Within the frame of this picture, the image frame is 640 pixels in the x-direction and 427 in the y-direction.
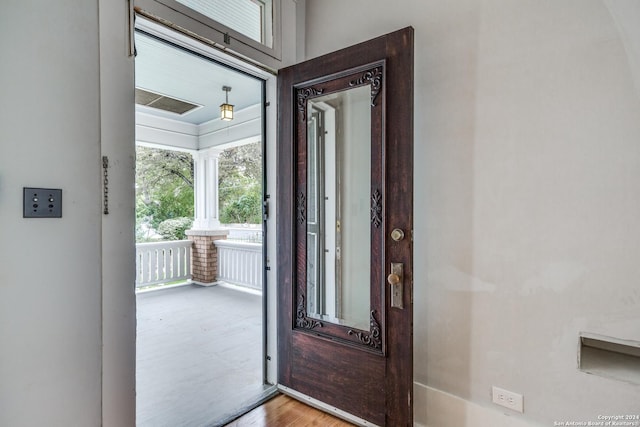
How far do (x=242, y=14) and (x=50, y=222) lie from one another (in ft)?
5.34

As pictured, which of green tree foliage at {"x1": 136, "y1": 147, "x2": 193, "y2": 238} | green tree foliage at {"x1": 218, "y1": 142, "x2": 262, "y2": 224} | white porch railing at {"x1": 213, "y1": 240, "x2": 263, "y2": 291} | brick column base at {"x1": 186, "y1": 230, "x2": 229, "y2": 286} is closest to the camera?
white porch railing at {"x1": 213, "y1": 240, "x2": 263, "y2": 291}

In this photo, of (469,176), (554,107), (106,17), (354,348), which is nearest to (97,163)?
(106,17)

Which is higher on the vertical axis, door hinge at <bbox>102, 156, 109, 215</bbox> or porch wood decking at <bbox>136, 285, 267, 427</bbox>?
door hinge at <bbox>102, 156, 109, 215</bbox>

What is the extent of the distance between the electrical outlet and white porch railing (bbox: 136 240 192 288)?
554 centimetres

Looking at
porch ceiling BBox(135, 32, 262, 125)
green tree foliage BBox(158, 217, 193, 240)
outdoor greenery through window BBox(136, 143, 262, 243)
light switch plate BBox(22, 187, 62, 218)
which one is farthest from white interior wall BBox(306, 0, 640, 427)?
green tree foliage BBox(158, 217, 193, 240)

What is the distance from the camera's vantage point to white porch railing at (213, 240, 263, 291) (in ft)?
18.6

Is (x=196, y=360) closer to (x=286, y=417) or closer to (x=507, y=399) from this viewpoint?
(x=286, y=417)

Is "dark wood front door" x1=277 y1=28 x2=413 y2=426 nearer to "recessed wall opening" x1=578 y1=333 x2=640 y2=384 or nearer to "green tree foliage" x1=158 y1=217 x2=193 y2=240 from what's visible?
"recessed wall opening" x1=578 y1=333 x2=640 y2=384

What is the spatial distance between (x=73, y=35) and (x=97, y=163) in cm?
54

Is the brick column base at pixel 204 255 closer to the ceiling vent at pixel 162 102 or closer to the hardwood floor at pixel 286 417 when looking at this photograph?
the ceiling vent at pixel 162 102

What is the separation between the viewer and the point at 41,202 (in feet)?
4.32

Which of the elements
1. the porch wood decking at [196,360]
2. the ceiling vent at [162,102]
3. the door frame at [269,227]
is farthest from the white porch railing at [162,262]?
the door frame at [269,227]

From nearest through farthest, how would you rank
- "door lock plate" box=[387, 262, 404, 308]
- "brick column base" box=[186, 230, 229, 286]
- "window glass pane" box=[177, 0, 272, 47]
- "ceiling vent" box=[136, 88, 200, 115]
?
1. "door lock plate" box=[387, 262, 404, 308]
2. "window glass pane" box=[177, 0, 272, 47]
3. "ceiling vent" box=[136, 88, 200, 115]
4. "brick column base" box=[186, 230, 229, 286]

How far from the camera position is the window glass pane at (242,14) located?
1902mm
